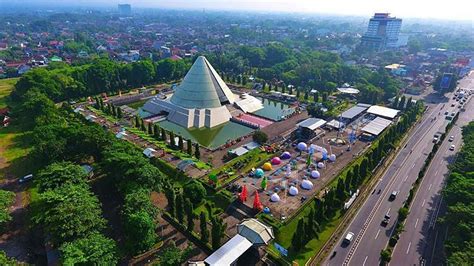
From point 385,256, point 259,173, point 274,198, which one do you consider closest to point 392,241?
point 385,256

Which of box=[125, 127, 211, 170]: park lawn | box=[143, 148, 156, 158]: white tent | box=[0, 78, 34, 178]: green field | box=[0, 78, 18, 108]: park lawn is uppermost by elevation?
box=[143, 148, 156, 158]: white tent

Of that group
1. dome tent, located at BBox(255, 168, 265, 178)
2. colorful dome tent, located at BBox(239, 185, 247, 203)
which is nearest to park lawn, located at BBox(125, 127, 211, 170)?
dome tent, located at BBox(255, 168, 265, 178)

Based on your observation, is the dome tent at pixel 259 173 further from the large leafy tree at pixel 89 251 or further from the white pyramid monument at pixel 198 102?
the large leafy tree at pixel 89 251

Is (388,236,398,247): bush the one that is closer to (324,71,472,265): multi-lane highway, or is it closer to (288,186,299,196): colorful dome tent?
(324,71,472,265): multi-lane highway

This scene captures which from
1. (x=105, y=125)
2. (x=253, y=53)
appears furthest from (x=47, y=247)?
(x=253, y=53)

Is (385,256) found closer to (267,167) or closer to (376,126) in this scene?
(267,167)

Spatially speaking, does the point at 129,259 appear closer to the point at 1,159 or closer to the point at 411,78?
the point at 1,159
